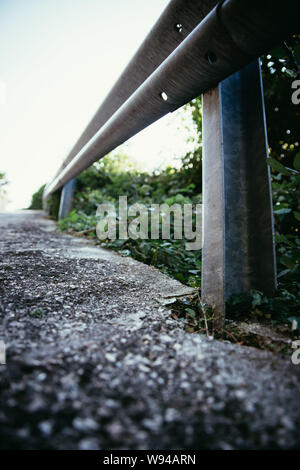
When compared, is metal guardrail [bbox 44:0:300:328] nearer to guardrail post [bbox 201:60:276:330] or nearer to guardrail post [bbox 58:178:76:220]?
guardrail post [bbox 201:60:276:330]

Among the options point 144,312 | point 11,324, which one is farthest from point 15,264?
point 144,312

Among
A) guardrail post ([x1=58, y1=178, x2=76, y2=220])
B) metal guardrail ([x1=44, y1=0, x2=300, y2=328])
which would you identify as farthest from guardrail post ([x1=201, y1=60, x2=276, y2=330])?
guardrail post ([x1=58, y1=178, x2=76, y2=220])

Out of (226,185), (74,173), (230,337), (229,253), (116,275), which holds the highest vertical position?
(74,173)

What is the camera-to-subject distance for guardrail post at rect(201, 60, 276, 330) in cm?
108

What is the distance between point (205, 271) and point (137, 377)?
64 cm

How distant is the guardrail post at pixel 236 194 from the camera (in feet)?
3.56

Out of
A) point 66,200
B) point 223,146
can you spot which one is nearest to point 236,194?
point 223,146

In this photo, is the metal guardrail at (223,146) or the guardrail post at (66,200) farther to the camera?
the guardrail post at (66,200)

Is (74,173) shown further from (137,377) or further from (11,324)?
(137,377)

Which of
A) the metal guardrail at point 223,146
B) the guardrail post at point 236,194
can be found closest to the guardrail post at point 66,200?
the metal guardrail at point 223,146

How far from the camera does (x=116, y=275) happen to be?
1467mm

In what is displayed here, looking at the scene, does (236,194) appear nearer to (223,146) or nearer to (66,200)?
(223,146)

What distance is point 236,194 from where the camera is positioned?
1.15 metres

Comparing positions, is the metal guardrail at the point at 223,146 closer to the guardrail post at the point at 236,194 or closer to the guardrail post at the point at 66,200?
the guardrail post at the point at 236,194
